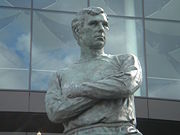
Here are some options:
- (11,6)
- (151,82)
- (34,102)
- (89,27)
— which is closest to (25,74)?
(34,102)

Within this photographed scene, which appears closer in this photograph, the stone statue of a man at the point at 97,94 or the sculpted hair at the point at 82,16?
the stone statue of a man at the point at 97,94

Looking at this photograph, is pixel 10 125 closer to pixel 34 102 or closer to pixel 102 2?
pixel 34 102

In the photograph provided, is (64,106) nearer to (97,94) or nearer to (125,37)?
(97,94)

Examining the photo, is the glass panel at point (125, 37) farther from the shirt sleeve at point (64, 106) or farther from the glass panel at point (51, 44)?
the shirt sleeve at point (64, 106)

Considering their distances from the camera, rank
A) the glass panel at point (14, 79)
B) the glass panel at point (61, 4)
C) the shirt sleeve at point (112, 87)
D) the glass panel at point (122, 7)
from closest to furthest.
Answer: the shirt sleeve at point (112, 87), the glass panel at point (14, 79), the glass panel at point (61, 4), the glass panel at point (122, 7)

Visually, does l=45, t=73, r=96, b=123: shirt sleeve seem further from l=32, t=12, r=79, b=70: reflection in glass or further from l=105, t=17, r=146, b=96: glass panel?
l=105, t=17, r=146, b=96: glass panel

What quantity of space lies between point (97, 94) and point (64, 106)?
0.30 metres

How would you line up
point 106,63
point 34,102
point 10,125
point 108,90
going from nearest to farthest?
point 108,90, point 106,63, point 34,102, point 10,125

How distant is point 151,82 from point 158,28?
2.21 m

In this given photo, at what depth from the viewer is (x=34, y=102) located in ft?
65.9

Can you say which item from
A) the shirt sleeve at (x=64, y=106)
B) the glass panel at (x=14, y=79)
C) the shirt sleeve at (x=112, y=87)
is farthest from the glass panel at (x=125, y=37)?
the shirt sleeve at (x=112, y=87)

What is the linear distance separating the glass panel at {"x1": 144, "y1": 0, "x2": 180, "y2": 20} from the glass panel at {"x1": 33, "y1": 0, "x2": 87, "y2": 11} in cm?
222

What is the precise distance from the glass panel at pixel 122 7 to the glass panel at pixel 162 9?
274 mm

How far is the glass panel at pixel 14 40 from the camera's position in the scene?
20.8 metres
